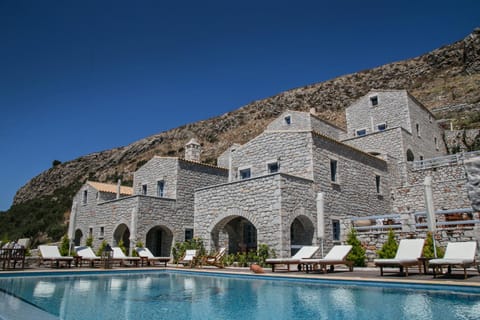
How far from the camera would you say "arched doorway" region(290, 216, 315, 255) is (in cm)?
1519

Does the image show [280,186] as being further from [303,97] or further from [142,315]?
[303,97]

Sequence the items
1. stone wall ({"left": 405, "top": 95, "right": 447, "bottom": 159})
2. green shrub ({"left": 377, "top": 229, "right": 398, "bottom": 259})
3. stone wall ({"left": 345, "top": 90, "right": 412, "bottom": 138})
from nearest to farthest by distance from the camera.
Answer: green shrub ({"left": 377, "top": 229, "right": 398, "bottom": 259}), stone wall ({"left": 345, "top": 90, "right": 412, "bottom": 138}), stone wall ({"left": 405, "top": 95, "right": 447, "bottom": 159})

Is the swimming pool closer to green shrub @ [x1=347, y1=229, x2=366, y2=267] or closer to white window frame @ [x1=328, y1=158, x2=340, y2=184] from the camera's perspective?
green shrub @ [x1=347, y1=229, x2=366, y2=267]

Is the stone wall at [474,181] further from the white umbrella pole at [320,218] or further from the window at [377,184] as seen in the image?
the window at [377,184]

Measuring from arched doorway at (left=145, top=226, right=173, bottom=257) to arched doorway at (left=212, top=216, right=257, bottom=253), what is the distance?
17.2ft

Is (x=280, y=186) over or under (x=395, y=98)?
under

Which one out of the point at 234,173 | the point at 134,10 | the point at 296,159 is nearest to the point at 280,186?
the point at 296,159

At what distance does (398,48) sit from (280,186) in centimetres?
4625

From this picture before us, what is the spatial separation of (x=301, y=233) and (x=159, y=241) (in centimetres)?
1120

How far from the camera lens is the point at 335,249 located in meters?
11.6

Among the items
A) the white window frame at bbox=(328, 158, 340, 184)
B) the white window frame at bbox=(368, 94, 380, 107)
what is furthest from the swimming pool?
the white window frame at bbox=(368, 94, 380, 107)

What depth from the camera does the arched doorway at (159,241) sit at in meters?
22.2

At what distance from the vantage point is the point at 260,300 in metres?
7.09

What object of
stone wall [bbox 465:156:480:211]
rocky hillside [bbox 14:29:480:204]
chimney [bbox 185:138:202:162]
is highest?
rocky hillside [bbox 14:29:480:204]
